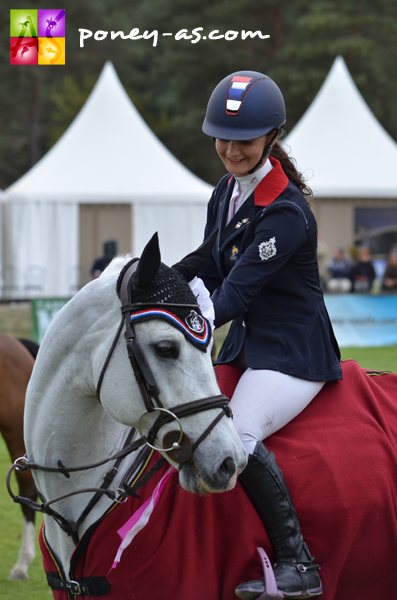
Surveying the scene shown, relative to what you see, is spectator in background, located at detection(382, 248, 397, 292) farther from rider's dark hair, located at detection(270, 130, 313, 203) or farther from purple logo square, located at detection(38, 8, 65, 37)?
rider's dark hair, located at detection(270, 130, 313, 203)

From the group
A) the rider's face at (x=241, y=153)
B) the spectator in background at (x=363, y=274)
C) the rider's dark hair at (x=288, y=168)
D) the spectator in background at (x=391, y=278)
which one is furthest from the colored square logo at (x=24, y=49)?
the spectator in background at (x=391, y=278)

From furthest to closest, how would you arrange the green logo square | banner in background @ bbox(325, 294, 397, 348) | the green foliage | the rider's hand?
the green foliage → banner in background @ bbox(325, 294, 397, 348) → the green logo square → the rider's hand

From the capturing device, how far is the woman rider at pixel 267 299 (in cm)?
263

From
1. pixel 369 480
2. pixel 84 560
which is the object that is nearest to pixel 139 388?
pixel 84 560

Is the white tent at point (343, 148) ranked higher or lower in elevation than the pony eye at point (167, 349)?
higher

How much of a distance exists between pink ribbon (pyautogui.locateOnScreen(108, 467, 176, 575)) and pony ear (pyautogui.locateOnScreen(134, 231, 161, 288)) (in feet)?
2.69

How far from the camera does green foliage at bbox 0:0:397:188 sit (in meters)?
33.4

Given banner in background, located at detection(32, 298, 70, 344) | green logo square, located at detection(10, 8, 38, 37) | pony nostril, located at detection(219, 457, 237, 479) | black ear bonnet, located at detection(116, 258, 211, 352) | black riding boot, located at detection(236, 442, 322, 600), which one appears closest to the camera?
pony nostril, located at detection(219, 457, 237, 479)

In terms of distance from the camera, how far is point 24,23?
930cm

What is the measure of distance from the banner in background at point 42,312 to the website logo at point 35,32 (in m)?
4.24

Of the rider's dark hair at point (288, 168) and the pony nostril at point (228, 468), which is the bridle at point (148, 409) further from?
the rider's dark hair at point (288, 168)

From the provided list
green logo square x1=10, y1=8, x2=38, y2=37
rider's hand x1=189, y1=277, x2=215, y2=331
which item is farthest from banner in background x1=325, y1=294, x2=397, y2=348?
rider's hand x1=189, y1=277, x2=215, y2=331

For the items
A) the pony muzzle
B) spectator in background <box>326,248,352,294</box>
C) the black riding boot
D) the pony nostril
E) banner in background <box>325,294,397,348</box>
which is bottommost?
banner in background <box>325,294,397,348</box>

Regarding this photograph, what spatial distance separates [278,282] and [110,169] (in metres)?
15.2
